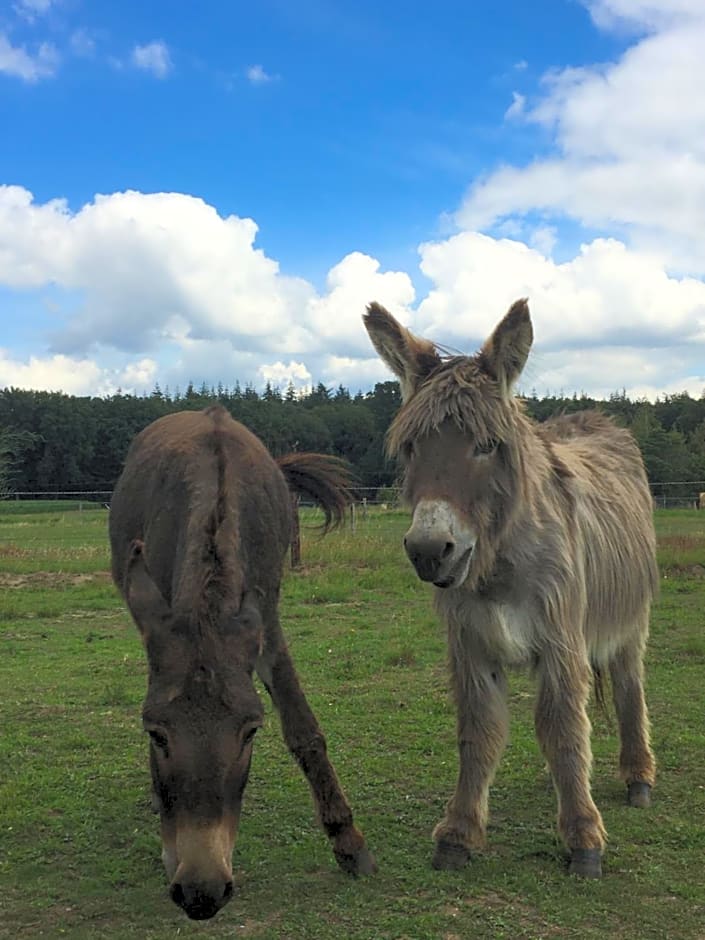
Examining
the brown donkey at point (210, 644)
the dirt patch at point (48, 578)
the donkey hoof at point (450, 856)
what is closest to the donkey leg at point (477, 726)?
the donkey hoof at point (450, 856)

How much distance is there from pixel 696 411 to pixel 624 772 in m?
82.2

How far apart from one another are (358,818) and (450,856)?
2.59 ft

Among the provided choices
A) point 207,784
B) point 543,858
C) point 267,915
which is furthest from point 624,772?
point 207,784

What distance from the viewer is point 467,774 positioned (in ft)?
14.3

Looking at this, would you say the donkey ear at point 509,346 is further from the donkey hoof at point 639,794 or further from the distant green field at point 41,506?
the distant green field at point 41,506

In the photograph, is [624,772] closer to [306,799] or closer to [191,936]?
[306,799]

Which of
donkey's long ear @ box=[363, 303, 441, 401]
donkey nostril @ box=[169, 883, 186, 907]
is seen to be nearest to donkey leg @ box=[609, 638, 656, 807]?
donkey's long ear @ box=[363, 303, 441, 401]

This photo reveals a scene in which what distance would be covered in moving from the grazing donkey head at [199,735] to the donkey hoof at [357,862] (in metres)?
1.50

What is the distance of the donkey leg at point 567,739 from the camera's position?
408 cm

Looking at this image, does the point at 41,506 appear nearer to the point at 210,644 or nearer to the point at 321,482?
the point at 321,482

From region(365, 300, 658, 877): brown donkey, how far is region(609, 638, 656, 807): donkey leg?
0.74 m

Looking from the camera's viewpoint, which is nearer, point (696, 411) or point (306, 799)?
point (306, 799)

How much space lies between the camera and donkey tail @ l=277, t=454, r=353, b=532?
556 centimetres

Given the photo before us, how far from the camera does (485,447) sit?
12.7 ft
